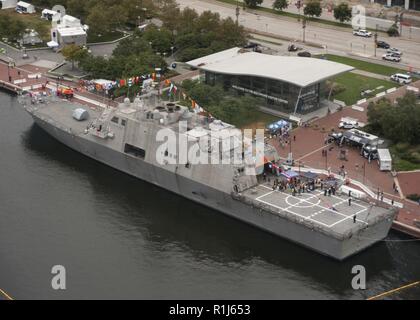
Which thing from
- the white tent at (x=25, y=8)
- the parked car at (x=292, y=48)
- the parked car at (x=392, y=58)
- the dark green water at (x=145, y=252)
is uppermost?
the white tent at (x=25, y=8)

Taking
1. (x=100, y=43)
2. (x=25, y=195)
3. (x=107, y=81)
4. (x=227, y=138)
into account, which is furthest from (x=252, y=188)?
(x=100, y=43)

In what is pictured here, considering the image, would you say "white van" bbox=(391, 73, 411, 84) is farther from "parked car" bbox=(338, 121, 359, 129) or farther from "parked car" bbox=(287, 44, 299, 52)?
"parked car" bbox=(287, 44, 299, 52)

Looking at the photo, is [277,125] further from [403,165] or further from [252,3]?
[252,3]

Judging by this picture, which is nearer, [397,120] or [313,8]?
[397,120]

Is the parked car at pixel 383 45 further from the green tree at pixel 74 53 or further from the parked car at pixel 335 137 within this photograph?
the green tree at pixel 74 53

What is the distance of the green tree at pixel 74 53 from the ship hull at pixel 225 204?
19309mm

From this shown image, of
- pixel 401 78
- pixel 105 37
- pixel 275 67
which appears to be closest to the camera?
pixel 275 67

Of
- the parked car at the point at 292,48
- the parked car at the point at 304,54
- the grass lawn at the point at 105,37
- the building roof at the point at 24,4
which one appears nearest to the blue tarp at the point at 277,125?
the parked car at the point at 304,54

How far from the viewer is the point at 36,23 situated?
110312mm

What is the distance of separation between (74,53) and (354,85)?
1345 inches

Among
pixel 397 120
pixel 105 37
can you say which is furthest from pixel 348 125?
pixel 105 37

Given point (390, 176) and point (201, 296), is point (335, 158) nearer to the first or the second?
point (390, 176)

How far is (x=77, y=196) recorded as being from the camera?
6569cm

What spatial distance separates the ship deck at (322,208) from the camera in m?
56.3
